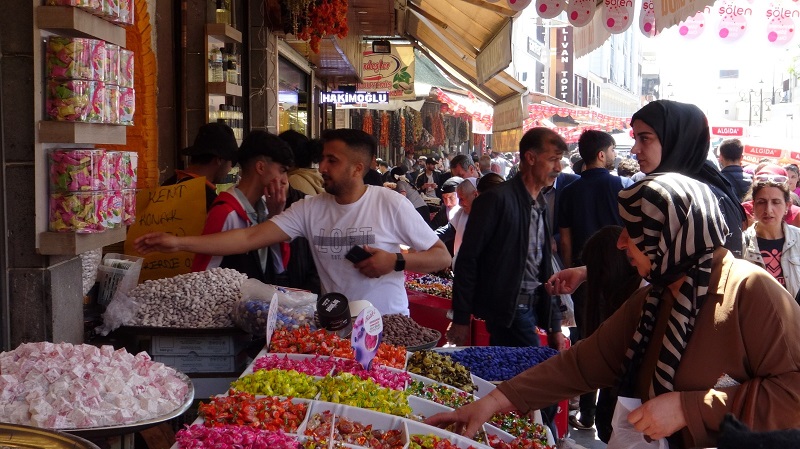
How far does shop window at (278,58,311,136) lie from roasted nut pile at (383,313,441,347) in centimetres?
651

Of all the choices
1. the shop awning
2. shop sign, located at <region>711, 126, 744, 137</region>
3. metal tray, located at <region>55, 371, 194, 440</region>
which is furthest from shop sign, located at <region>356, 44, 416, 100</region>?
shop sign, located at <region>711, 126, 744, 137</region>

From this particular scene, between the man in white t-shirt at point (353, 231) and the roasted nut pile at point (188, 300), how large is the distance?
279 mm

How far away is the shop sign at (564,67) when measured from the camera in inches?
1845

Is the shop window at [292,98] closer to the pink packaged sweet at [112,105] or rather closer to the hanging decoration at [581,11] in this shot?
the hanging decoration at [581,11]

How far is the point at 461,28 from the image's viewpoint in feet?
41.1

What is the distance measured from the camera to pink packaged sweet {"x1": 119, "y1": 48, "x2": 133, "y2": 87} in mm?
3922

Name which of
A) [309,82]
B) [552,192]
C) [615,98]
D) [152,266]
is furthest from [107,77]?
[615,98]

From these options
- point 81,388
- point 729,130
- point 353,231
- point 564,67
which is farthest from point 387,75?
point 564,67

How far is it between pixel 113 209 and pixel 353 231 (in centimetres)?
126

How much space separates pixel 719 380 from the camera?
2.49 meters

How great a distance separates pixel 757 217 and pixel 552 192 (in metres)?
2.37

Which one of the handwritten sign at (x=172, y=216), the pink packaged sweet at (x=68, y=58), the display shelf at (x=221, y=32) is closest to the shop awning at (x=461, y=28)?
the display shelf at (x=221, y=32)

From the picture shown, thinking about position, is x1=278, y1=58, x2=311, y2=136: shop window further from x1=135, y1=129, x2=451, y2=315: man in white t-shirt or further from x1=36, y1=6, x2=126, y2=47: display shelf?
x1=36, y1=6, x2=126, y2=47: display shelf

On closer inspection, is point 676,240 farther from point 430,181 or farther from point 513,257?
point 430,181
